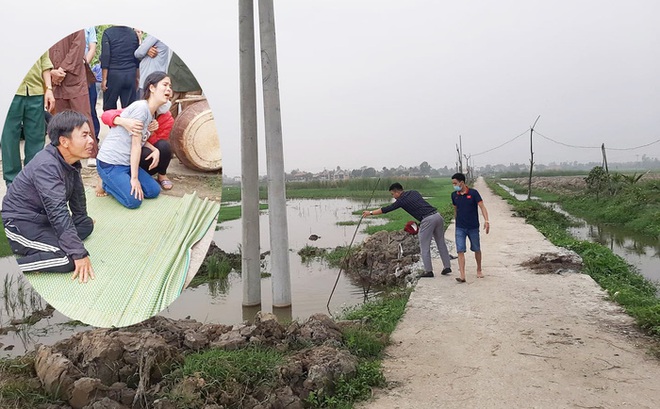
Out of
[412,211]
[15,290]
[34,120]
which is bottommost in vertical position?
[15,290]

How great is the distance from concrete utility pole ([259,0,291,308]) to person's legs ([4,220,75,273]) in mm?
3922

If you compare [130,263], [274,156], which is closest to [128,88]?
[130,263]

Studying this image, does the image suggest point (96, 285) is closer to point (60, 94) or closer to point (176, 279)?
point (176, 279)

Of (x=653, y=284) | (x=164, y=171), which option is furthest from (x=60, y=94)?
(x=653, y=284)

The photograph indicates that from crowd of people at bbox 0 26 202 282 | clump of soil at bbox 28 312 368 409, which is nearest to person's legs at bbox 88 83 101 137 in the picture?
crowd of people at bbox 0 26 202 282

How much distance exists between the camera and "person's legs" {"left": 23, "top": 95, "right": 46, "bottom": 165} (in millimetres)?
2289

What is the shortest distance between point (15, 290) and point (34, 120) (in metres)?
7.62

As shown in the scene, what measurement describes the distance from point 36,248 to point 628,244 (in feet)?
41.9

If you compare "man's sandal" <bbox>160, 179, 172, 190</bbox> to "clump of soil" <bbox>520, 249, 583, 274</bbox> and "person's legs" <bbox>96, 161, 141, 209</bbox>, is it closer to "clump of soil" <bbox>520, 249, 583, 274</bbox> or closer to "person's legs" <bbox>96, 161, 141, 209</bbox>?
"person's legs" <bbox>96, 161, 141, 209</bbox>

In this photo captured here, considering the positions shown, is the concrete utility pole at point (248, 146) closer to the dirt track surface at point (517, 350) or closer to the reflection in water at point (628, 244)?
the dirt track surface at point (517, 350)

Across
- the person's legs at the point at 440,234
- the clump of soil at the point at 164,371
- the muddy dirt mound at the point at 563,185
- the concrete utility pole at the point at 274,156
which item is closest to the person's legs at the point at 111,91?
the clump of soil at the point at 164,371

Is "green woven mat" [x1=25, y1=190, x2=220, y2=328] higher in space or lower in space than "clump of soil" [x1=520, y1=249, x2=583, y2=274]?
higher

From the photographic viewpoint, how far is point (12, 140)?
7.39 feet

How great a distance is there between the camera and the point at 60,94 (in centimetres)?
237
